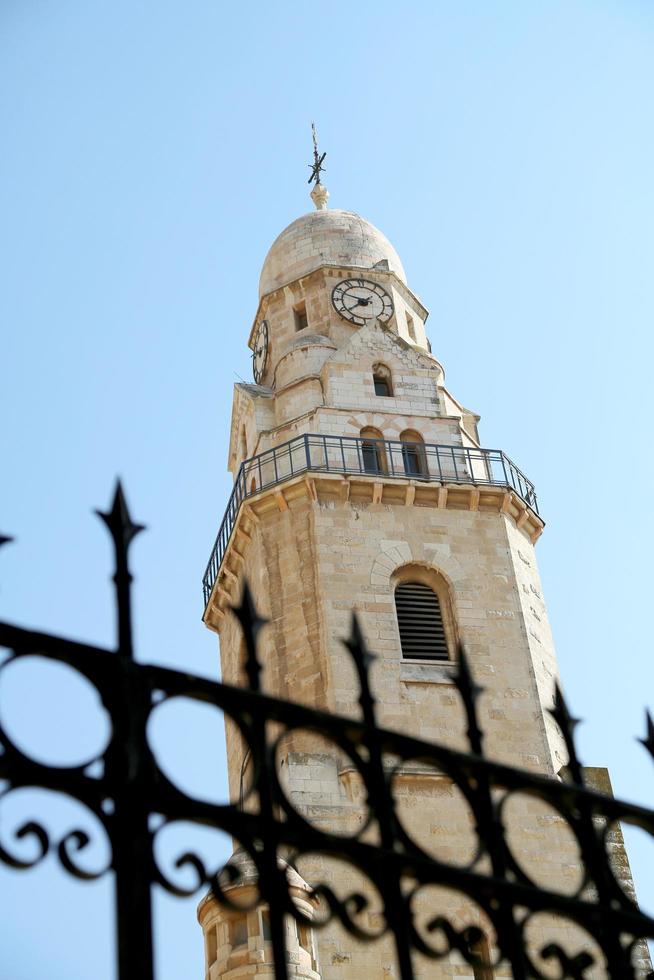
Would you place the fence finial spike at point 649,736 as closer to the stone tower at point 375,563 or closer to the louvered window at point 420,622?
the stone tower at point 375,563

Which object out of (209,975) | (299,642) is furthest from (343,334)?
(209,975)

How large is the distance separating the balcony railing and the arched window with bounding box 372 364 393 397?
199cm

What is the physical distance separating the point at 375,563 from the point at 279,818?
20.9 metres

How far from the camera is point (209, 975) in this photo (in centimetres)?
1927

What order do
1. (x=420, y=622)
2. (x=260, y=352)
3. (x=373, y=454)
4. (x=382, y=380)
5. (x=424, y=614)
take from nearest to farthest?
(x=420, y=622) < (x=424, y=614) < (x=373, y=454) < (x=382, y=380) < (x=260, y=352)

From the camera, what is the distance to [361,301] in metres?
32.0

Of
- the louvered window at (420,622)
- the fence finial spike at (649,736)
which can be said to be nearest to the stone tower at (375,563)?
the louvered window at (420,622)

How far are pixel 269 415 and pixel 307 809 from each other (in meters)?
10.2

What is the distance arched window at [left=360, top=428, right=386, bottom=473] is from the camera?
91.5 feet

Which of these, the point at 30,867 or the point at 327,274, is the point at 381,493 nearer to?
the point at 327,274

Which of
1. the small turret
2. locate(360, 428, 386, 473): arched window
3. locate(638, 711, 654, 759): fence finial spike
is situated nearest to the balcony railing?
locate(360, 428, 386, 473): arched window

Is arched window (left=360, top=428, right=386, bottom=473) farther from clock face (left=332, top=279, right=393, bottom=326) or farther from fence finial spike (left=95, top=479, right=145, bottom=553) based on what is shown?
fence finial spike (left=95, top=479, right=145, bottom=553)

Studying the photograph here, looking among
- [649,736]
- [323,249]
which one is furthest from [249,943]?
[323,249]

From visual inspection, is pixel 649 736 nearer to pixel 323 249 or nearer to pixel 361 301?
pixel 361 301
